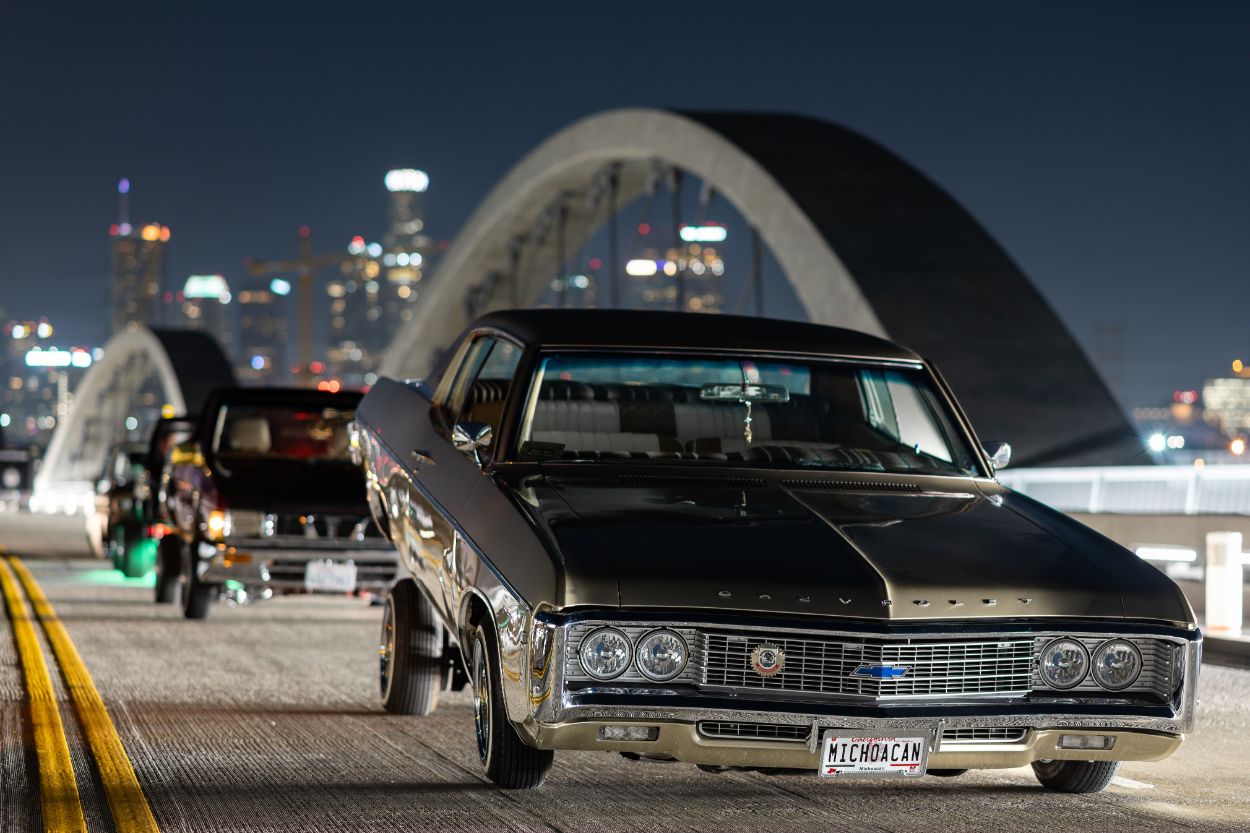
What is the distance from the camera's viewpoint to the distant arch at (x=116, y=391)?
7488cm

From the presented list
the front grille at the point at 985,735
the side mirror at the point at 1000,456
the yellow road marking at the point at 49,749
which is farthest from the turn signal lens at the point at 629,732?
the side mirror at the point at 1000,456

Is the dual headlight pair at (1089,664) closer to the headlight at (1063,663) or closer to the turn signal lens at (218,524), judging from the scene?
the headlight at (1063,663)

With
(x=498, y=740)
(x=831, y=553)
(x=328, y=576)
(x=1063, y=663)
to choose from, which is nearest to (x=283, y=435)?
(x=328, y=576)

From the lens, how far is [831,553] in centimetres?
614

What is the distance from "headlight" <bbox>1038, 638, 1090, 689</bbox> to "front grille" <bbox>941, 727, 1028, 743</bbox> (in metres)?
0.20

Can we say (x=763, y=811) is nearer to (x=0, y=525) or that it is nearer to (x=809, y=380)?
(x=809, y=380)

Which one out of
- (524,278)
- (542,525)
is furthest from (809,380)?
(524,278)

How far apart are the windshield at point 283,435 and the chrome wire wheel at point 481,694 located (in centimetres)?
840

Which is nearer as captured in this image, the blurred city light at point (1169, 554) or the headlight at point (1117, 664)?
the headlight at point (1117, 664)

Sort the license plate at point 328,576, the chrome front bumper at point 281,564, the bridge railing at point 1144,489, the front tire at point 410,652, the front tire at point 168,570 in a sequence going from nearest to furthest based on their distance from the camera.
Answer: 1. the front tire at point 410,652
2. the license plate at point 328,576
3. the chrome front bumper at point 281,564
4. the front tire at point 168,570
5. the bridge railing at point 1144,489

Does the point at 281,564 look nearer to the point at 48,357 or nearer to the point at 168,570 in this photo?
the point at 168,570

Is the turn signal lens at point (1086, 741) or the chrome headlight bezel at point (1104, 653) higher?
the chrome headlight bezel at point (1104, 653)

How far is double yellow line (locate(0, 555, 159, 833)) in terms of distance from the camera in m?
6.27

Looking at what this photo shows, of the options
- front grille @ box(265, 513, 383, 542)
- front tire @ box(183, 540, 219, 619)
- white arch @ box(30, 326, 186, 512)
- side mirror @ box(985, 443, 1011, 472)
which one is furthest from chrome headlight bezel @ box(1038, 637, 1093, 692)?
white arch @ box(30, 326, 186, 512)
